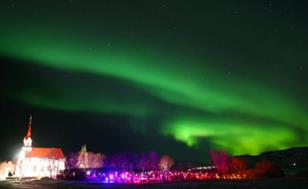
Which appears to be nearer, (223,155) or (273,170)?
(273,170)

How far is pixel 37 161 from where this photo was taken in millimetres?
176250

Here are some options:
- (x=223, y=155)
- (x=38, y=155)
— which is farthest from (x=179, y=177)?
(x=38, y=155)

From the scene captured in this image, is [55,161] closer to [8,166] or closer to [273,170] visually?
[8,166]

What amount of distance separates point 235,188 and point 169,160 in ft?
471

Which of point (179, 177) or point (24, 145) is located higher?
point (24, 145)

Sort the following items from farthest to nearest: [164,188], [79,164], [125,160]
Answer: [125,160]
[79,164]
[164,188]

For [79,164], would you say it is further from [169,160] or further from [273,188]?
[273,188]

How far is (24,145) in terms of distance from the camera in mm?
177000

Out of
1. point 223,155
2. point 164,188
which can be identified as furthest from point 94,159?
point 164,188

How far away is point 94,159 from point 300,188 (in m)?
158

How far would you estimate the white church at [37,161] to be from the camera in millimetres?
167038

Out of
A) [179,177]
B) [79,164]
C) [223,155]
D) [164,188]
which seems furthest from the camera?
[79,164]

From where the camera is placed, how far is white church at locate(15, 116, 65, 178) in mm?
167038

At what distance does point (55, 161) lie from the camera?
605 ft
